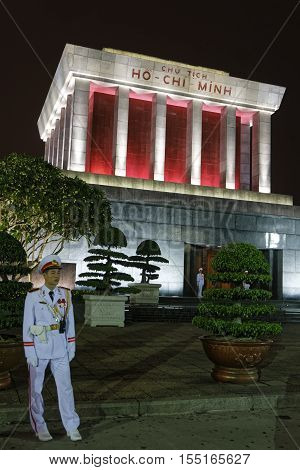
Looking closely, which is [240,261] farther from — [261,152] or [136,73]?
[261,152]

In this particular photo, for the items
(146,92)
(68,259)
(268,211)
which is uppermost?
(146,92)

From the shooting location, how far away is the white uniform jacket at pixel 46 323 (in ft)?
17.4

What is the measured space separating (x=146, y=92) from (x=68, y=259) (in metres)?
18.2

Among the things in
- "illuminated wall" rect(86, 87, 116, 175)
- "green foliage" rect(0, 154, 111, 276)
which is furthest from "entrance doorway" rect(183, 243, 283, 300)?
"green foliage" rect(0, 154, 111, 276)

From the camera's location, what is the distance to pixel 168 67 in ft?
125

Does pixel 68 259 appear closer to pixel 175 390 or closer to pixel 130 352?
pixel 130 352

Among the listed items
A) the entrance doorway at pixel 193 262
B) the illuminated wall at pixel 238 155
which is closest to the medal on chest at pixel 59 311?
the entrance doorway at pixel 193 262

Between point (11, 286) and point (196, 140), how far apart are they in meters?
33.8

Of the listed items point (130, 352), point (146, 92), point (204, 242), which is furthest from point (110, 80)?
point (130, 352)

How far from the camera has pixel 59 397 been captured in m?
5.23

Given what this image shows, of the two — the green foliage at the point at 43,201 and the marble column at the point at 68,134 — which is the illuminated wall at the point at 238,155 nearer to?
the marble column at the point at 68,134

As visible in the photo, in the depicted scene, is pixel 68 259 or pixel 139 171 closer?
pixel 68 259

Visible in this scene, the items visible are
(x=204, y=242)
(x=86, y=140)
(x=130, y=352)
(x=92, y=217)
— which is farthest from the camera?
(x=86, y=140)

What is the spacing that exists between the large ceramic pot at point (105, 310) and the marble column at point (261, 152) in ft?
85.3
